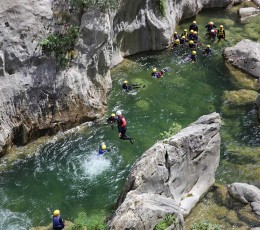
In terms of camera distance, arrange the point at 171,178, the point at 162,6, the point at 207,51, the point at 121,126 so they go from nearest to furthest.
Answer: the point at 171,178 < the point at 121,126 < the point at 162,6 < the point at 207,51

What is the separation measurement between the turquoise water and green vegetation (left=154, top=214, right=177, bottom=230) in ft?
12.9

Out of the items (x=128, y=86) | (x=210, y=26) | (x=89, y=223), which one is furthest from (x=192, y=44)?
(x=89, y=223)

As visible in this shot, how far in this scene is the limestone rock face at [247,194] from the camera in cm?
1689

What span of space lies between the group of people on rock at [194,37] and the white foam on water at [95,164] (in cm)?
1144

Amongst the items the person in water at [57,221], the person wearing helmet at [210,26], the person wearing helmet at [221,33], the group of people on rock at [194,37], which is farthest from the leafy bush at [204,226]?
the person wearing helmet at [210,26]

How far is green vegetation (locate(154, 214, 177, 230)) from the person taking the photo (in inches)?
551

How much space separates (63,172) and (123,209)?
6.23 m

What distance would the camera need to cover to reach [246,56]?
2767 cm

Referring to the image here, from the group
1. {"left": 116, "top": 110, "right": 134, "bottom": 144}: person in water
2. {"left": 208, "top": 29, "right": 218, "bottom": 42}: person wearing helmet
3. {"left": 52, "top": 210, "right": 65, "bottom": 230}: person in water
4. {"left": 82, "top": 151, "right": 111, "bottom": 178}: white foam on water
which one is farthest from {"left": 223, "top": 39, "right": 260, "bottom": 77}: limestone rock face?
{"left": 52, "top": 210, "right": 65, "bottom": 230}: person in water

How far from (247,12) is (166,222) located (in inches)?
1009

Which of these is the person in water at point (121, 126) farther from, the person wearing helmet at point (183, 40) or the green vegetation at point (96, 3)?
the person wearing helmet at point (183, 40)

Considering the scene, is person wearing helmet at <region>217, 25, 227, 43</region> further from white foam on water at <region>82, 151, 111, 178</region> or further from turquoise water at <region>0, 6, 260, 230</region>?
white foam on water at <region>82, 151, 111, 178</region>

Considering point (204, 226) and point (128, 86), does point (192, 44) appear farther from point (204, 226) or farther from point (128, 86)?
point (204, 226)

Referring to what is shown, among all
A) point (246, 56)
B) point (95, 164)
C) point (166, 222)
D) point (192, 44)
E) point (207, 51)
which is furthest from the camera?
point (192, 44)
